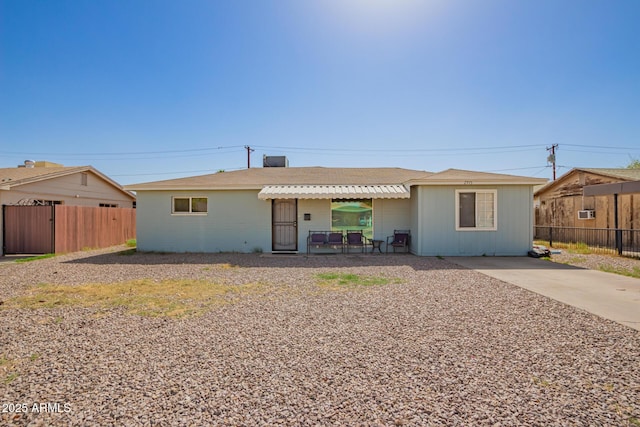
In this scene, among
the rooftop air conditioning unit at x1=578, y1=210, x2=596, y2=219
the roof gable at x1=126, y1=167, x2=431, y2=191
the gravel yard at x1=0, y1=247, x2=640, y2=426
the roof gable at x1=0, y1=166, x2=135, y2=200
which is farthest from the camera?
the rooftop air conditioning unit at x1=578, y1=210, x2=596, y2=219

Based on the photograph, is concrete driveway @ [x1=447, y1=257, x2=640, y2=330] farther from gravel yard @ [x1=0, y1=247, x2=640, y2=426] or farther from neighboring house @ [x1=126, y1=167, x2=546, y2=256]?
neighboring house @ [x1=126, y1=167, x2=546, y2=256]

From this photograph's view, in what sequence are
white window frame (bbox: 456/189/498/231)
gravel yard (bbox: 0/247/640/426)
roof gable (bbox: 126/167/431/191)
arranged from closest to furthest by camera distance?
gravel yard (bbox: 0/247/640/426), white window frame (bbox: 456/189/498/231), roof gable (bbox: 126/167/431/191)

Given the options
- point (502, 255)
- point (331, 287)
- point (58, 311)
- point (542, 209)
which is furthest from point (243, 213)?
point (542, 209)

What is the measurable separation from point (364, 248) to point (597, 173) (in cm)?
1376

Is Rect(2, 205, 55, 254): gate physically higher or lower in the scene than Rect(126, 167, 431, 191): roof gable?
lower

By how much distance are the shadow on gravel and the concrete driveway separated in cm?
148

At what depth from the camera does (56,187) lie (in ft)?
57.8

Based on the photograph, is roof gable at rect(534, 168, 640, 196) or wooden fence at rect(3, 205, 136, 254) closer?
wooden fence at rect(3, 205, 136, 254)

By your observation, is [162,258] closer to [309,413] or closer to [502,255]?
[309,413]

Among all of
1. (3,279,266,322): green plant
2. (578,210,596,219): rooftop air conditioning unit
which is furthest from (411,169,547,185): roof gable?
(3,279,266,322): green plant

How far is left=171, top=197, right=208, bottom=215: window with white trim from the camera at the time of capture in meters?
14.5

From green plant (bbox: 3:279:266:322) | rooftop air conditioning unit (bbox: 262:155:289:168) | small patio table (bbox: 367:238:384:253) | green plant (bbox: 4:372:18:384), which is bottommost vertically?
green plant (bbox: 3:279:266:322)

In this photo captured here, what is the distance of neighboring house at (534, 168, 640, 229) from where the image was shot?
1612cm

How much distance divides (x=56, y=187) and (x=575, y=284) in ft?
76.4
